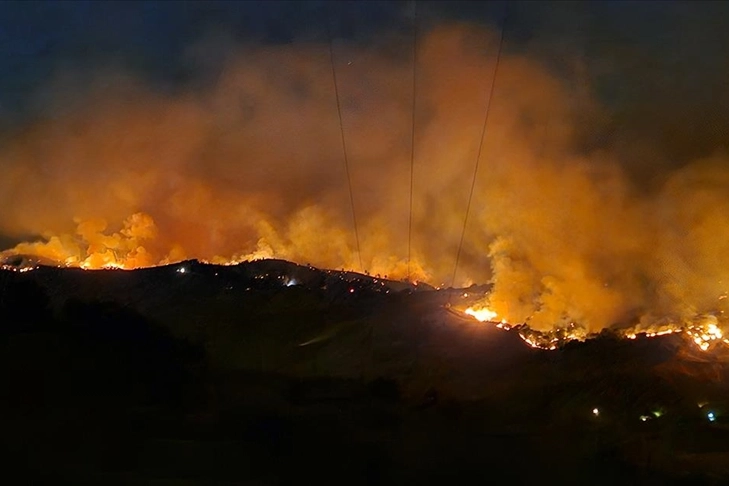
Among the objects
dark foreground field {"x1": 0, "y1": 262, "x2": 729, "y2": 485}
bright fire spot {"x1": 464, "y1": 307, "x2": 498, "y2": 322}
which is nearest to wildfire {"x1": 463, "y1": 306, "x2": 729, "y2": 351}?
bright fire spot {"x1": 464, "y1": 307, "x2": 498, "y2": 322}

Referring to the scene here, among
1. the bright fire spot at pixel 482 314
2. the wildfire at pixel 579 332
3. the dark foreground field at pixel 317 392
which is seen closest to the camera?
the dark foreground field at pixel 317 392

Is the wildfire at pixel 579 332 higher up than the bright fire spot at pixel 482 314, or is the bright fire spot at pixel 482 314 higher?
the bright fire spot at pixel 482 314

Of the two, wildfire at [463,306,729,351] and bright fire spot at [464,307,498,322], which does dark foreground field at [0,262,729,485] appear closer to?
wildfire at [463,306,729,351]

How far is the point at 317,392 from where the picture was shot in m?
19.5

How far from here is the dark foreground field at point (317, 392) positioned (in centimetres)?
1664

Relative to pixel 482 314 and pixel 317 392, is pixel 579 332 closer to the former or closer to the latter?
pixel 482 314

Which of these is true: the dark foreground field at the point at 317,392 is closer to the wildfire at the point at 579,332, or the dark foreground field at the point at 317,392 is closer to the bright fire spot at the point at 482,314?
the wildfire at the point at 579,332

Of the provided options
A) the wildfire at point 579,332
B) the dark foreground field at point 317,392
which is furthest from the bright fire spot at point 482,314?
the dark foreground field at point 317,392

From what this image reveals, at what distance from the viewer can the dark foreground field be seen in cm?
1664

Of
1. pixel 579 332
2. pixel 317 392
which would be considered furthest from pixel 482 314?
pixel 317 392

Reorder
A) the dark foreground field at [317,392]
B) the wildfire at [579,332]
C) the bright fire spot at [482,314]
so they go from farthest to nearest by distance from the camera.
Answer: the bright fire spot at [482,314], the wildfire at [579,332], the dark foreground field at [317,392]

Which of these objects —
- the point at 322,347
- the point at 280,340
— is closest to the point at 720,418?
the point at 322,347

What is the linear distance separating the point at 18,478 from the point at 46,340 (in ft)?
17.9

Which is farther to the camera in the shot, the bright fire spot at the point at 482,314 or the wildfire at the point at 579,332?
the bright fire spot at the point at 482,314
